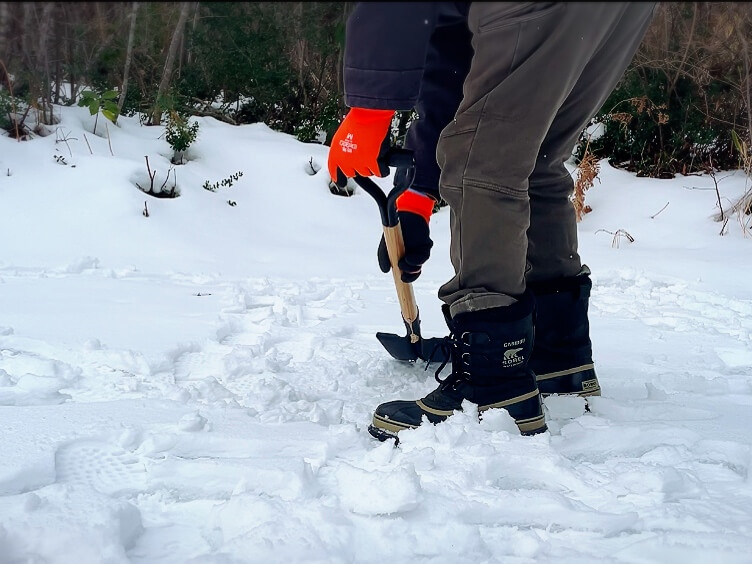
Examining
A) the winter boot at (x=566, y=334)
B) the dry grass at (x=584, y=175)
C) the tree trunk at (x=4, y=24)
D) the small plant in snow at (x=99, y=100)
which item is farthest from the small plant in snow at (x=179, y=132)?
the dry grass at (x=584, y=175)

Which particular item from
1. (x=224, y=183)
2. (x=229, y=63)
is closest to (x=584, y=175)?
(x=224, y=183)

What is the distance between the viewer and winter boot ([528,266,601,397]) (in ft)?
4.91

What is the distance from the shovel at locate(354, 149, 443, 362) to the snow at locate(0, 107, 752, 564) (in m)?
0.05

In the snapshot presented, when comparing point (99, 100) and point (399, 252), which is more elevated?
point (99, 100)

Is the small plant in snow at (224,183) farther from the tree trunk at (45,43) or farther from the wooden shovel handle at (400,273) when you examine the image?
the tree trunk at (45,43)

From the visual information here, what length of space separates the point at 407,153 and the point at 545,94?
13.7 inches

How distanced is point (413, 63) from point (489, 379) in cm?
76

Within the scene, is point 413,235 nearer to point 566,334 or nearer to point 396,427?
point 566,334

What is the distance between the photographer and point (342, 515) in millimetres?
942

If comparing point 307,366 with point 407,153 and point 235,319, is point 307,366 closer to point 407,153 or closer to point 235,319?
point 235,319

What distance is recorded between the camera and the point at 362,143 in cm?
131

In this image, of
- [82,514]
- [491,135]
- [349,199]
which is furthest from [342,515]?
[349,199]

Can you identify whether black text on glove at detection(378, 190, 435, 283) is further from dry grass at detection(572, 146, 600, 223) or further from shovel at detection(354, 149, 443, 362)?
dry grass at detection(572, 146, 600, 223)

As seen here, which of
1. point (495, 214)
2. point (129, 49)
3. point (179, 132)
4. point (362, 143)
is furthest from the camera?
point (179, 132)
